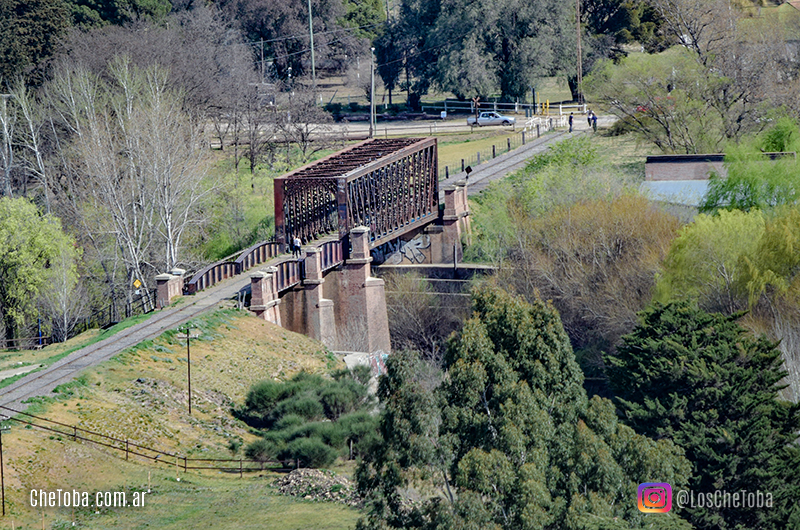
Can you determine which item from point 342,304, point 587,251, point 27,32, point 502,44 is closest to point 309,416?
point 342,304

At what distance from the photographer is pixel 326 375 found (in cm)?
4138

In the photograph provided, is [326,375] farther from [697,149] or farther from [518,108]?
[518,108]

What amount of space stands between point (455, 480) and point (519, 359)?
3392 millimetres

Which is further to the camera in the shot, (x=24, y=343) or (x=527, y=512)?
(x=24, y=343)

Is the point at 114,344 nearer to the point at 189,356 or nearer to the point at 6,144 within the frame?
the point at 189,356

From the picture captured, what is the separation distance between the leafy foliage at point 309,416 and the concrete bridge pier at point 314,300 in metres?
7.94

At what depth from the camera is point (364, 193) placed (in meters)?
54.5

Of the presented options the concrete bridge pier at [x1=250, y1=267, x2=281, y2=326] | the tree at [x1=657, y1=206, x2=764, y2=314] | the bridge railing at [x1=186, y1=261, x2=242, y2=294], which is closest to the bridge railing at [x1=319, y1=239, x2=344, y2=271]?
the bridge railing at [x1=186, y1=261, x2=242, y2=294]

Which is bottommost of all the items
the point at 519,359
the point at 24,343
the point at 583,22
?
the point at 24,343

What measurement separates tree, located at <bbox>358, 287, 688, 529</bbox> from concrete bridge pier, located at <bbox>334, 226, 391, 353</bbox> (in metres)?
25.7

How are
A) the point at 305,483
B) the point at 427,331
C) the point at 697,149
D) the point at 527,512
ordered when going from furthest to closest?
1. the point at 697,149
2. the point at 427,331
3. the point at 305,483
4. the point at 527,512

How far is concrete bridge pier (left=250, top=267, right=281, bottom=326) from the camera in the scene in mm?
43688

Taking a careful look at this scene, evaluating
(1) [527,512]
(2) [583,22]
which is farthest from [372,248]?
(2) [583,22]

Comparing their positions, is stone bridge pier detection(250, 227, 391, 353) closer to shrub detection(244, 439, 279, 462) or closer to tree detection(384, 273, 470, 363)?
tree detection(384, 273, 470, 363)
